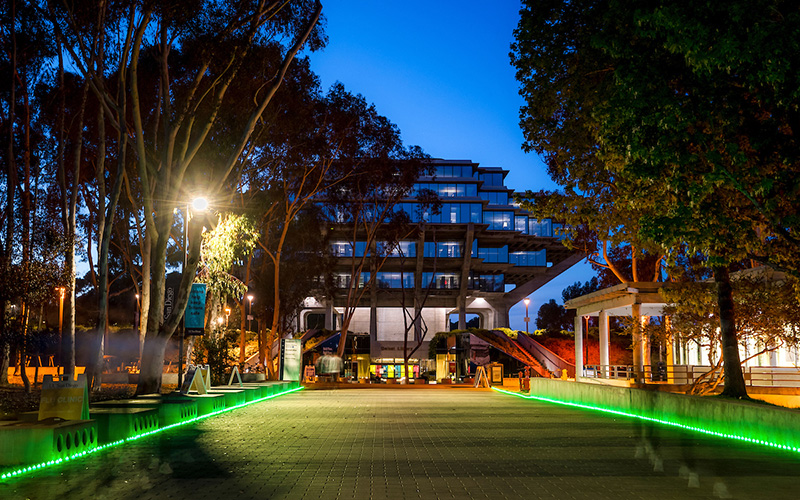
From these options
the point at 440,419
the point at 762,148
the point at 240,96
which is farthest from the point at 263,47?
the point at 762,148

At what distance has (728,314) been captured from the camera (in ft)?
57.4

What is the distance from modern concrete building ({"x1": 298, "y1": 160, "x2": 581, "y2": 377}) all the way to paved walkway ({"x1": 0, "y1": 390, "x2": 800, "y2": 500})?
2150 inches

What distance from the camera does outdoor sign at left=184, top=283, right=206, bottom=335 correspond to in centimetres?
2045

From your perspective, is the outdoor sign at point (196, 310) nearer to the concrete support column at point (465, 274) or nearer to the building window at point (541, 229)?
the concrete support column at point (465, 274)

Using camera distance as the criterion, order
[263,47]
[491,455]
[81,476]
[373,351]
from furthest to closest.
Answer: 1. [373,351]
2. [263,47]
3. [491,455]
4. [81,476]

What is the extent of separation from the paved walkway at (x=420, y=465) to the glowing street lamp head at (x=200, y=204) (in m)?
6.47

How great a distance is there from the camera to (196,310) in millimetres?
20766

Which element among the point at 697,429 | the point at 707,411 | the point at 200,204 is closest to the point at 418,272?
the point at 200,204

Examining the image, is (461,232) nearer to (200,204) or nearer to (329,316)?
(329,316)

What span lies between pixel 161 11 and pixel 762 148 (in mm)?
13635

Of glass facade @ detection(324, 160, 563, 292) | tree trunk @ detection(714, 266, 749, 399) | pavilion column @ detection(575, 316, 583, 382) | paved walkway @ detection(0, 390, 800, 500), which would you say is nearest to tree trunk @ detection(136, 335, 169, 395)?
paved walkway @ detection(0, 390, 800, 500)

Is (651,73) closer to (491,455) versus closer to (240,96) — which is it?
(491,455)

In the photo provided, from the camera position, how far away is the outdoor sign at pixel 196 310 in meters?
20.5

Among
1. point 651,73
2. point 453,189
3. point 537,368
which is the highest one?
point 453,189
